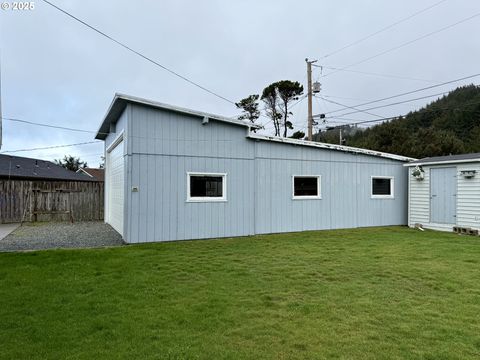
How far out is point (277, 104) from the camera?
2722 cm

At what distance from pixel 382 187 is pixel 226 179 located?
6407 millimetres

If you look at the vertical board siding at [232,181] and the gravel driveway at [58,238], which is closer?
the gravel driveway at [58,238]

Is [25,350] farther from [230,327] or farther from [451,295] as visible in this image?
[451,295]

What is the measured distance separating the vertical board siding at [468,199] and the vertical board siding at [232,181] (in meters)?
2.37

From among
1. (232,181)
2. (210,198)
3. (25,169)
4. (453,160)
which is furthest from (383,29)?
(25,169)

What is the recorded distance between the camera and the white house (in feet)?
33.9

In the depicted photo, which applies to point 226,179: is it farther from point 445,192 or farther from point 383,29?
point 383,29

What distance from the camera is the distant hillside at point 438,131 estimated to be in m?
30.8

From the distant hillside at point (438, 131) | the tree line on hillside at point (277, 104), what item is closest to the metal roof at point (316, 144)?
the tree line on hillside at point (277, 104)

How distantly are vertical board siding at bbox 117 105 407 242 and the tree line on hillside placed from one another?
50.4 ft

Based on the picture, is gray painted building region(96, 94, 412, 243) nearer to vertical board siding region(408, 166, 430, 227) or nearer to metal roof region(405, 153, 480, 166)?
vertical board siding region(408, 166, 430, 227)

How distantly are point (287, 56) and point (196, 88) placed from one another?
600 cm

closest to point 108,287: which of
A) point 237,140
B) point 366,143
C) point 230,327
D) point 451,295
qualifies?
point 230,327

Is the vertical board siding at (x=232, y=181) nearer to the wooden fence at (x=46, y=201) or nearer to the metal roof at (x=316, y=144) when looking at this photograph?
the metal roof at (x=316, y=144)
